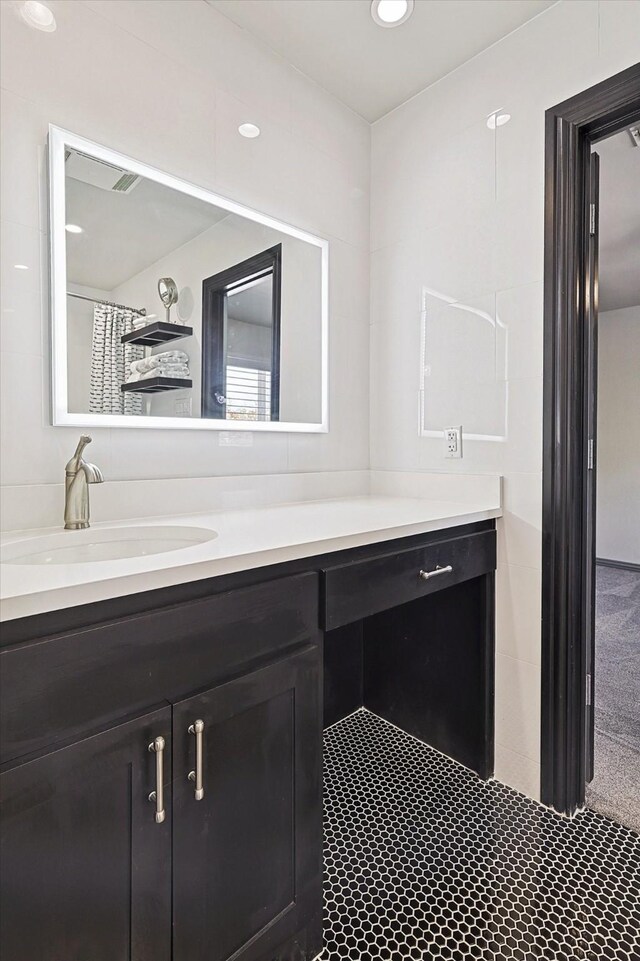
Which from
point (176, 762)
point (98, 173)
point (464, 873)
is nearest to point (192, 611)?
point (176, 762)

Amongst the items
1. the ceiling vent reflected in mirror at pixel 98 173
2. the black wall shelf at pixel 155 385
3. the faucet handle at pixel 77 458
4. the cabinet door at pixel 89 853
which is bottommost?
the cabinet door at pixel 89 853

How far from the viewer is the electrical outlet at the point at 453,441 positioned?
6.01ft

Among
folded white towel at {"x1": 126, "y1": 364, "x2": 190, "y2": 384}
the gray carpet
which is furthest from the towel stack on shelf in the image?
the gray carpet

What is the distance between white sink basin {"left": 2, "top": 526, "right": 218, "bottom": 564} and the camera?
1.14 m

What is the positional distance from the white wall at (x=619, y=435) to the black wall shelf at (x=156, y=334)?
4342 millimetres

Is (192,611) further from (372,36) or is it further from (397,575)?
(372,36)

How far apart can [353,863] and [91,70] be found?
7.22ft

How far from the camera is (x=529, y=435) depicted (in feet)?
5.35

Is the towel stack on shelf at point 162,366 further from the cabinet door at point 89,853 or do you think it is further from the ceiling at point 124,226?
the cabinet door at point 89,853

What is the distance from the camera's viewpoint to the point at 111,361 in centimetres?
143

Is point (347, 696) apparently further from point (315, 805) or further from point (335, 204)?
point (335, 204)

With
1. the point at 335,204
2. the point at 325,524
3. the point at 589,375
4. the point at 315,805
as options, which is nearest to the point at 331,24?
the point at 335,204

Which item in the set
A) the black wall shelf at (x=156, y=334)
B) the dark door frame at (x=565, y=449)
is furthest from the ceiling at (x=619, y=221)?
the black wall shelf at (x=156, y=334)

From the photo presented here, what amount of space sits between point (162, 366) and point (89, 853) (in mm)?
1177
